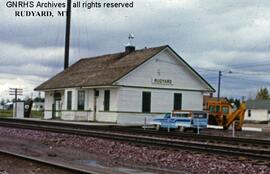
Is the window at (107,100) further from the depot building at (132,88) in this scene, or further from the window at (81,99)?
the window at (81,99)

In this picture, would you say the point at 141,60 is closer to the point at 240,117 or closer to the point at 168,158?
the point at 240,117

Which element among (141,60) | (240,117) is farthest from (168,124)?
(141,60)

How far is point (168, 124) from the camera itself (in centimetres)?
3319

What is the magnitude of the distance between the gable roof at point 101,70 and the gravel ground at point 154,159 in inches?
821

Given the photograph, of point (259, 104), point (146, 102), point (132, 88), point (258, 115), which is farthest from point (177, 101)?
point (259, 104)

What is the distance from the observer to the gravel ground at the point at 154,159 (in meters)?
13.1

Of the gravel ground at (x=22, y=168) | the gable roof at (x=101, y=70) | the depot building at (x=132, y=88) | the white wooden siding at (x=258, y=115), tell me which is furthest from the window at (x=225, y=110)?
the white wooden siding at (x=258, y=115)

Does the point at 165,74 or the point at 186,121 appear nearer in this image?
the point at 186,121

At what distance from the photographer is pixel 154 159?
605 inches

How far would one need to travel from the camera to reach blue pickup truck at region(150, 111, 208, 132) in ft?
105

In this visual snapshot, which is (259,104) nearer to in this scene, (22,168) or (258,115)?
(258,115)

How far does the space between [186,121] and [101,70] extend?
16.8 meters

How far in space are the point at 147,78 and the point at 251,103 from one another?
65.2 metres

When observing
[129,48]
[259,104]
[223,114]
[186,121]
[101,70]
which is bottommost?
[186,121]
